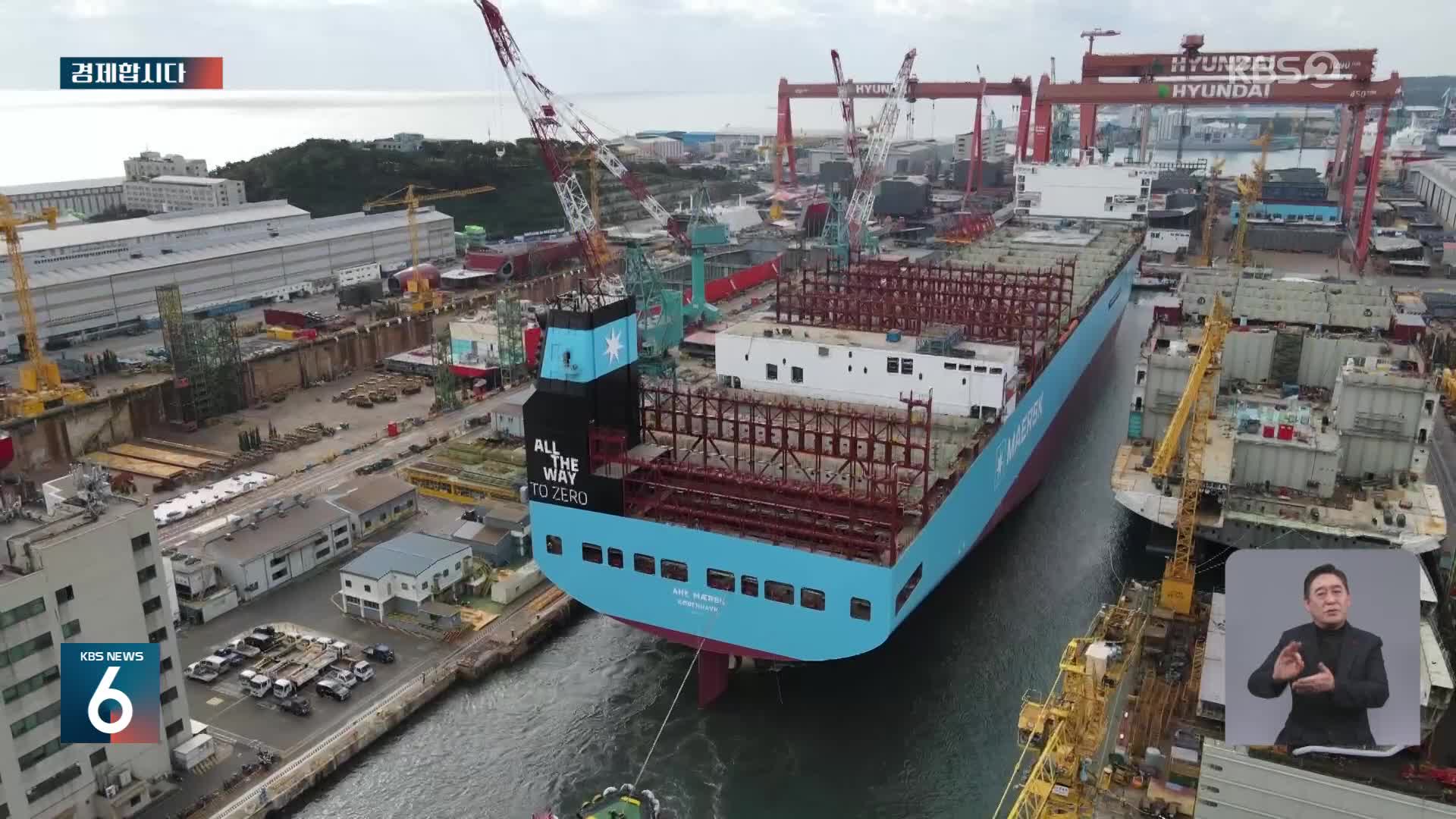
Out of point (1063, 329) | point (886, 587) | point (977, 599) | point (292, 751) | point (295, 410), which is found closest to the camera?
point (886, 587)

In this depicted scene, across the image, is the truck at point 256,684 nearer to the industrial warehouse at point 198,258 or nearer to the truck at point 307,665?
the truck at point 307,665

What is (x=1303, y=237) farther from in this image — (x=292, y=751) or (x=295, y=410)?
(x=292, y=751)

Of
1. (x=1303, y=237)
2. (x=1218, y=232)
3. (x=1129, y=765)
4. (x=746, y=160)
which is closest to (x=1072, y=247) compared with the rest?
(x=1303, y=237)

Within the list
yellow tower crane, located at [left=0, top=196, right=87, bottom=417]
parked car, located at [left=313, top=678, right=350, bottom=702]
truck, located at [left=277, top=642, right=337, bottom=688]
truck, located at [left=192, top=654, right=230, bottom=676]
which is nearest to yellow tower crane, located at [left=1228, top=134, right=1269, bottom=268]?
truck, located at [left=277, top=642, right=337, bottom=688]

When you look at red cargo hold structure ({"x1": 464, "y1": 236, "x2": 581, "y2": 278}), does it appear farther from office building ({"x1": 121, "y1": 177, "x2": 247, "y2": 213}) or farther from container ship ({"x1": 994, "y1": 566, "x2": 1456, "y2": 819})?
container ship ({"x1": 994, "y1": 566, "x2": 1456, "y2": 819})

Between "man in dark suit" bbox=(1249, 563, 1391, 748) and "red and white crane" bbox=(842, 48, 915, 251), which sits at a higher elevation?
"red and white crane" bbox=(842, 48, 915, 251)

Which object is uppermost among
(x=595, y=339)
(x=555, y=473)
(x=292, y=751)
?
(x=595, y=339)

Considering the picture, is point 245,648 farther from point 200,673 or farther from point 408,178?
point 408,178

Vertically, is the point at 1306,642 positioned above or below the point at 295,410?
above
